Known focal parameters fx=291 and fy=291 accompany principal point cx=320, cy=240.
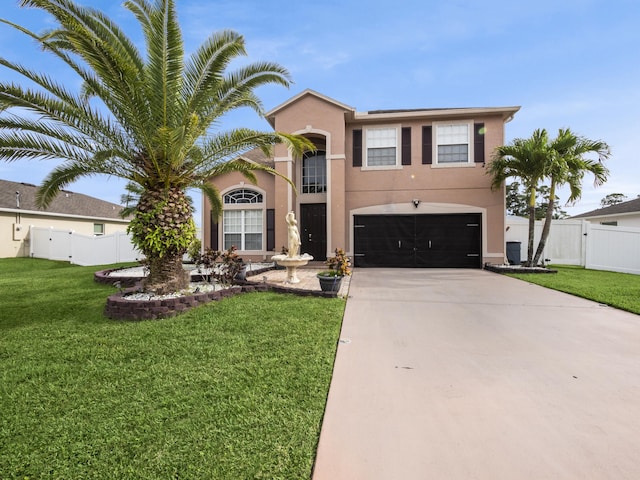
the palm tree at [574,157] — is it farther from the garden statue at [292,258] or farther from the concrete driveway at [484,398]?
the garden statue at [292,258]

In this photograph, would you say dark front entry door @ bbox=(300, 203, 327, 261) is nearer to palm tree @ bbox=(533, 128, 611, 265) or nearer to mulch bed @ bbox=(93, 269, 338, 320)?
mulch bed @ bbox=(93, 269, 338, 320)

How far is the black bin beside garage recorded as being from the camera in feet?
40.8

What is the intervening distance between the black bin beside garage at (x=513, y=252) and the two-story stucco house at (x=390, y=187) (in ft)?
3.45

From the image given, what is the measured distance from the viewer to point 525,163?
33.8 ft

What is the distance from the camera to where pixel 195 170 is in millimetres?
6777

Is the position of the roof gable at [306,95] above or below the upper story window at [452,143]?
above

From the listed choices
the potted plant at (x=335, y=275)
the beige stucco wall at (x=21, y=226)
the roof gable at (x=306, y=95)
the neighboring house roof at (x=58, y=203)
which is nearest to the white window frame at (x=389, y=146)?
the roof gable at (x=306, y=95)

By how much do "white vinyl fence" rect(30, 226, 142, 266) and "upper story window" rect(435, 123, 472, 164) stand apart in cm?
1453

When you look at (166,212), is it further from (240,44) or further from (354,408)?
(354,408)

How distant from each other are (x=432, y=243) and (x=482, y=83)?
5.93 meters

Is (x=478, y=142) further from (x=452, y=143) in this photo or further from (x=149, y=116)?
(x=149, y=116)

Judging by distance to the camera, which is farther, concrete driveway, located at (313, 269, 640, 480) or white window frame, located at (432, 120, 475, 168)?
white window frame, located at (432, 120, 475, 168)

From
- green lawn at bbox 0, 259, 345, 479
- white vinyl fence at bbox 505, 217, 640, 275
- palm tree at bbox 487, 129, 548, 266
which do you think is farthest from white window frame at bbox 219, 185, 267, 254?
white vinyl fence at bbox 505, 217, 640, 275

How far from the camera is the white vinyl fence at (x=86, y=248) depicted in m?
15.0
